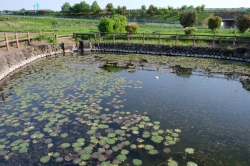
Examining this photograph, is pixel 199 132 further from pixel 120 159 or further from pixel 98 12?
pixel 98 12

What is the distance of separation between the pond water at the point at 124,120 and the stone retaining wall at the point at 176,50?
4.90m

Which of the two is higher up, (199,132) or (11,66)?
(11,66)

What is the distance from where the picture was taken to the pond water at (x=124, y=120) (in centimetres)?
414

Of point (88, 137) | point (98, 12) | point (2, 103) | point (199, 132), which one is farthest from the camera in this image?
point (98, 12)

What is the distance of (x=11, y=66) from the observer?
1037cm

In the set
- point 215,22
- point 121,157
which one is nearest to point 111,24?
point 215,22

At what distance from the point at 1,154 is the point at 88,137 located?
1.66 meters

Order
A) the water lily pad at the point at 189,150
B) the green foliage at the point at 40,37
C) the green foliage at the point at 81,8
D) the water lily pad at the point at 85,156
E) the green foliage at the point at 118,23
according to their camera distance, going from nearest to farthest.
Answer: the water lily pad at the point at 85,156 < the water lily pad at the point at 189,150 < the green foliage at the point at 40,37 < the green foliage at the point at 118,23 < the green foliage at the point at 81,8

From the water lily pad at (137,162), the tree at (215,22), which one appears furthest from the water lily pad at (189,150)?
the tree at (215,22)

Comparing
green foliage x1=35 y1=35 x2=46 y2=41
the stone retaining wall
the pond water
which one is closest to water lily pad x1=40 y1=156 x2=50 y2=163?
the pond water

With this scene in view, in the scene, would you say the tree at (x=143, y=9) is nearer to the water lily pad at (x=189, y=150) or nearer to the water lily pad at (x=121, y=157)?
the water lily pad at (x=189, y=150)

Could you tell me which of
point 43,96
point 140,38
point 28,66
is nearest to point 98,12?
point 140,38

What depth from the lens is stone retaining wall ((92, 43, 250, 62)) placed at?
528 inches

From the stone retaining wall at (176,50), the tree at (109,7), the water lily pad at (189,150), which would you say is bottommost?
the water lily pad at (189,150)
